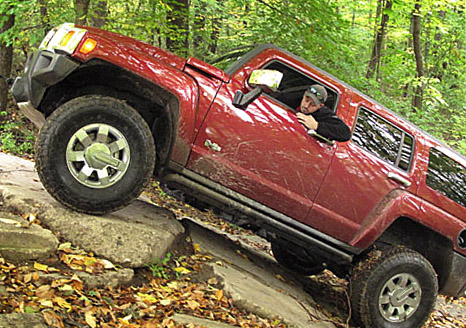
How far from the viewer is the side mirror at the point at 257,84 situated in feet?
13.0

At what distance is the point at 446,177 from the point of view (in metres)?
5.32

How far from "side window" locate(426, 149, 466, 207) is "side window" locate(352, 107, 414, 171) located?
1.09 ft

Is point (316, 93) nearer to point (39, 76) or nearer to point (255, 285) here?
point (255, 285)

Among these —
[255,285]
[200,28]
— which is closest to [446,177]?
[255,285]

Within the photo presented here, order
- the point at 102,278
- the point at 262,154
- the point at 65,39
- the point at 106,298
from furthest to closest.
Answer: the point at 262,154, the point at 65,39, the point at 102,278, the point at 106,298

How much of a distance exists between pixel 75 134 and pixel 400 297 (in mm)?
3790

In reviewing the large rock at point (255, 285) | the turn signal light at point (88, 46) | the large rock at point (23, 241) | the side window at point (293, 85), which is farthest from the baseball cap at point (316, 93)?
the large rock at point (23, 241)

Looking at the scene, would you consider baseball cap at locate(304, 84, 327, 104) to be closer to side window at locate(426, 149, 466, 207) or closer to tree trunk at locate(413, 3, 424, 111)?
side window at locate(426, 149, 466, 207)

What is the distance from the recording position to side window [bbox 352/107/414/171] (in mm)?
4891

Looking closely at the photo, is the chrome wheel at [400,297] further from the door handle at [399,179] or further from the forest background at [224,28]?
the forest background at [224,28]

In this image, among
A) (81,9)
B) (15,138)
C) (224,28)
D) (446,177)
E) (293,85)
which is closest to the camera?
(293,85)

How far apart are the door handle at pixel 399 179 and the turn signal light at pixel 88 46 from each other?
321cm

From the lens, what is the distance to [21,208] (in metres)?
4.04

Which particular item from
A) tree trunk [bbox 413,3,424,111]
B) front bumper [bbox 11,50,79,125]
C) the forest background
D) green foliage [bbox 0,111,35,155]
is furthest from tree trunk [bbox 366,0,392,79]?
front bumper [bbox 11,50,79,125]
